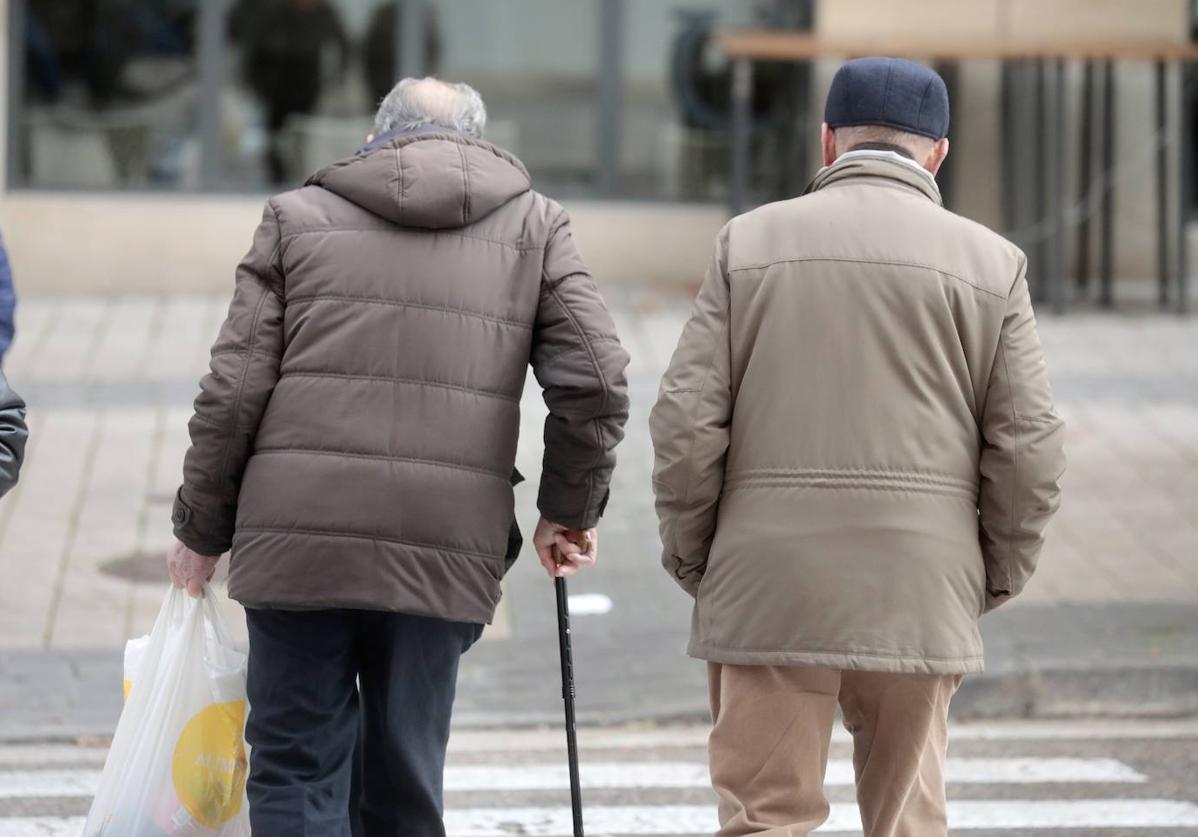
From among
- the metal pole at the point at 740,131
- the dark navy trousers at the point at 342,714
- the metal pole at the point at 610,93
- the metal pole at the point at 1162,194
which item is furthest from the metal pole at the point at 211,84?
the dark navy trousers at the point at 342,714

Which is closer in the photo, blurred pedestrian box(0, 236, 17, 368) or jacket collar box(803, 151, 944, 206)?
jacket collar box(803, 151, 944, 206)

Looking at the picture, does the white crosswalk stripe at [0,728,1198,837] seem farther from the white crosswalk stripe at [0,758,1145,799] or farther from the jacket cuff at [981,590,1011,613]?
the jacket cuff at [981,590,1011,613]

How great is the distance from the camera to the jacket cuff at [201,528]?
13.3ft

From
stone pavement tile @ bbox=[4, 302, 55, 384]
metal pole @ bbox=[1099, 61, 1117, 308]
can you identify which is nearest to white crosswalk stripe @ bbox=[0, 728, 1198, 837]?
stone pavement tile @ bbox=[4, 302, 55, 384]

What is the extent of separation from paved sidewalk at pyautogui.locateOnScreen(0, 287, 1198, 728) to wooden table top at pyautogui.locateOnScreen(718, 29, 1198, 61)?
7.73 feet

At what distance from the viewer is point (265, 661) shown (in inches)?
158

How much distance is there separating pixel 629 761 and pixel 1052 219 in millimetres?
8118

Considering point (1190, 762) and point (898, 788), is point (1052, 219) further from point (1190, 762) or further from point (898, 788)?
point (898, 788)

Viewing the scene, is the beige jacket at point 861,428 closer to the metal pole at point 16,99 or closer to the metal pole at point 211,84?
the metal pole at point 211,84

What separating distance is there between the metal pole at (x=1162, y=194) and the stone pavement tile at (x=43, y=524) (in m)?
7.60

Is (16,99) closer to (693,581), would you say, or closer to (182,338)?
(182,338)

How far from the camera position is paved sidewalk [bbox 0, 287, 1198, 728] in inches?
266

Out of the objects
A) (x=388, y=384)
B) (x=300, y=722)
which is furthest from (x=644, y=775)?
(x=388, y=384)

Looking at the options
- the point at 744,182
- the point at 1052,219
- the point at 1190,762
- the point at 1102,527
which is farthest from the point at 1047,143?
the point at 1190,762
